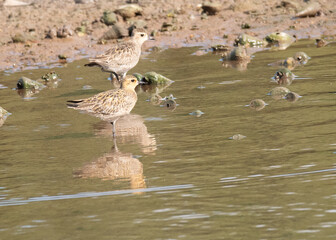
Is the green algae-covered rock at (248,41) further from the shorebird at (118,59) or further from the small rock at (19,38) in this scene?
the small rock at (19,38)

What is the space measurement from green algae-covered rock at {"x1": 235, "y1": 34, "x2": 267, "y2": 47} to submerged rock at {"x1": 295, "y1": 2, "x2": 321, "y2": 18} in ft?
9.86

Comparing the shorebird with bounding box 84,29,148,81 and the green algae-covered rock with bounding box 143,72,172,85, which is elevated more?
the shorebird with bounding box 84,29,148,81

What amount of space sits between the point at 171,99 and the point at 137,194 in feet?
18.2

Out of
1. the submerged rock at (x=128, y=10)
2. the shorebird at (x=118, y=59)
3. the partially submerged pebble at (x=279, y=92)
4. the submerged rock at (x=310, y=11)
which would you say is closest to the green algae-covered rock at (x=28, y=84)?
the shorebird at (x=118, y=59)

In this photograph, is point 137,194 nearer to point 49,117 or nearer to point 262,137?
point 262,137

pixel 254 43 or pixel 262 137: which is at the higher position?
pixel 254 43

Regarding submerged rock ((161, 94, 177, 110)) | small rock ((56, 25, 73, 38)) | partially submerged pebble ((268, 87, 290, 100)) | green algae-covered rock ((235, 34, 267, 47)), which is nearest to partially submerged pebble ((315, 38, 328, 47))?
green algae-covered rock ((235, 34, 267, 47))

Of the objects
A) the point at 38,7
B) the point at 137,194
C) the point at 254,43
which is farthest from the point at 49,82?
the point at 137,194

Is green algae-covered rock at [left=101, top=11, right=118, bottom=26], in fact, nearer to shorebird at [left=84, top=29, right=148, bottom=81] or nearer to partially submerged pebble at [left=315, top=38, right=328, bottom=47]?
shorebird at [left=84, top=29, right=148, bottom=81]

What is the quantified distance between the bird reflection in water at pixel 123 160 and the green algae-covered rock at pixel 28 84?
452 centimetres

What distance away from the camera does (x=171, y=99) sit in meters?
13.9

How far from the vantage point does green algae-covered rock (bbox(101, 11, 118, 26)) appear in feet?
77.9

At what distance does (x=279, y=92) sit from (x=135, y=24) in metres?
10.4

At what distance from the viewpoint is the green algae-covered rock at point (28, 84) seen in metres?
16.7
